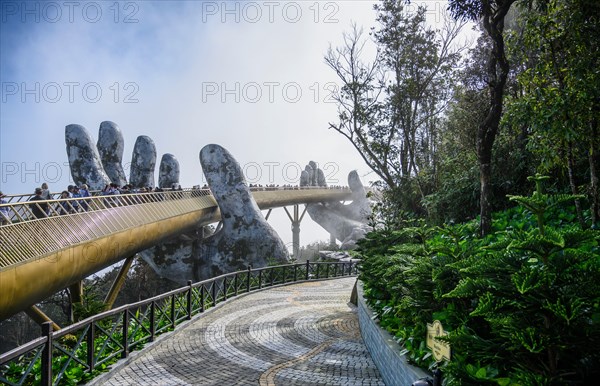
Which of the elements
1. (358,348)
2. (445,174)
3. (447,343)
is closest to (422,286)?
(447,343)

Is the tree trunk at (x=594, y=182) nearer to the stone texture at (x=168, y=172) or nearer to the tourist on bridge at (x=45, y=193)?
the tourist on bridge at (x=45, y=193)

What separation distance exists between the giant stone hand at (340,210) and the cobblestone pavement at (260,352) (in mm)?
42478

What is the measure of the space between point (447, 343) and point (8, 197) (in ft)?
49.0

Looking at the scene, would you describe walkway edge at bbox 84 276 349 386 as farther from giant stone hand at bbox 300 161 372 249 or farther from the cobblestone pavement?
giant stone hand at bbox 300 161 372 249

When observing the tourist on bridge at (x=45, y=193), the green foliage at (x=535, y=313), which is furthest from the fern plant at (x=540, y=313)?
the tourist on bridge at (x=45, y=193)

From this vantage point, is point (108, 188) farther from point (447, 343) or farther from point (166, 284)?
point (447, 343)

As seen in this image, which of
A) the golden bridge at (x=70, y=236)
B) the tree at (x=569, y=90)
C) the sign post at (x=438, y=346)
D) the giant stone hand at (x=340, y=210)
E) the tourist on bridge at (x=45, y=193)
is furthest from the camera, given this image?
the giant stone hand at (x=340, y=210)

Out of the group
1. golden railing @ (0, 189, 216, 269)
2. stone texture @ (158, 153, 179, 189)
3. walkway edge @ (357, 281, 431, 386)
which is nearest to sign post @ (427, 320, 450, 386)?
walkway edge @ (357, 281, 431, 386)

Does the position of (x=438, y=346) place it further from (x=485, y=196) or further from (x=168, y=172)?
(x=168, y=172)

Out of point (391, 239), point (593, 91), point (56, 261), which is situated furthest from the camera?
point (391, 239)

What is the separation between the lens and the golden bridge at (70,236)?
9.12 metres

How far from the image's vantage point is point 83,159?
862 inches

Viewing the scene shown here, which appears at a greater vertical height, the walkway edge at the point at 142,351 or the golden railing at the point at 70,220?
the golden railing at the point at 70,220

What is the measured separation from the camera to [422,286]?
18.2 ft
